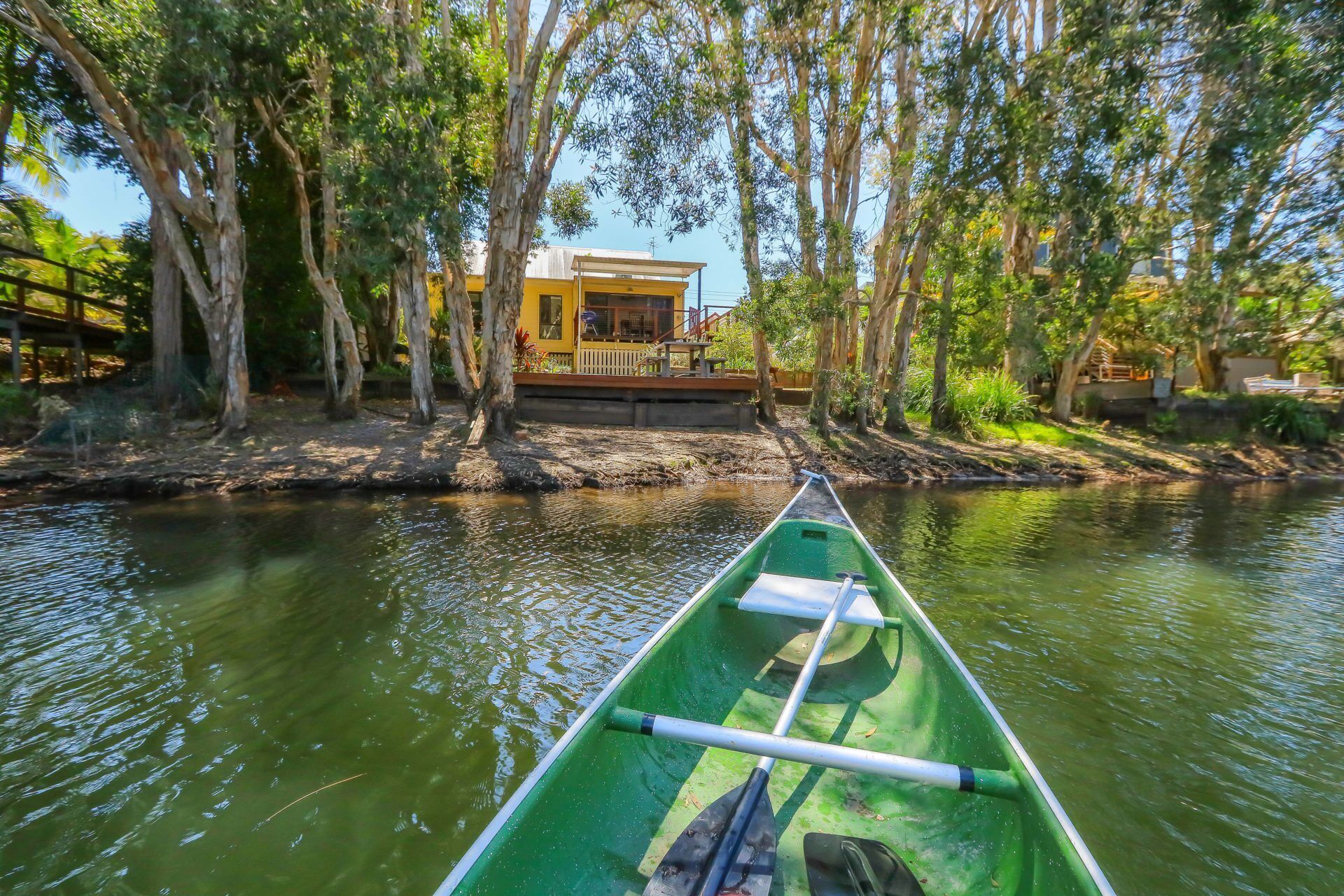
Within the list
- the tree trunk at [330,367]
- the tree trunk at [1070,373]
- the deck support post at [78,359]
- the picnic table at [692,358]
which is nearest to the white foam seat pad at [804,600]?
the picnic table at [692,358]

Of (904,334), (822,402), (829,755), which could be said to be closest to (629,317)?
(822,402)

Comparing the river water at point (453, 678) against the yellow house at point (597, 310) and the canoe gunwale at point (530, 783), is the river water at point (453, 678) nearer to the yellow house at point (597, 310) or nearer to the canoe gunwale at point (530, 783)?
the canoe gunwale at point (530, 783)

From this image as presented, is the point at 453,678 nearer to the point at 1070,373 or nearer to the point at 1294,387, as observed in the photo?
the point at 1070,373

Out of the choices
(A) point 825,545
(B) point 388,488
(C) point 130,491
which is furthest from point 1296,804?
(C) point 130,491

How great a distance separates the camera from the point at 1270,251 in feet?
50.9

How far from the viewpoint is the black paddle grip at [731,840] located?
1.90m

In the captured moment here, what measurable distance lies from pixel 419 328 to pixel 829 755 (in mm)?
13234

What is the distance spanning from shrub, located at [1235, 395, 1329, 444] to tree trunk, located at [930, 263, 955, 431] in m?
8.09

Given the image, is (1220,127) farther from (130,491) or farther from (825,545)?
Result: (130,491)

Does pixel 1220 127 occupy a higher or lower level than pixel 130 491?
higher

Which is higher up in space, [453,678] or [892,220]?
[892,220]

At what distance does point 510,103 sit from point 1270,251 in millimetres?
17142

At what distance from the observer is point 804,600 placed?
4.16m

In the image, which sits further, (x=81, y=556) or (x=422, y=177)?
(x=422, y=177)
